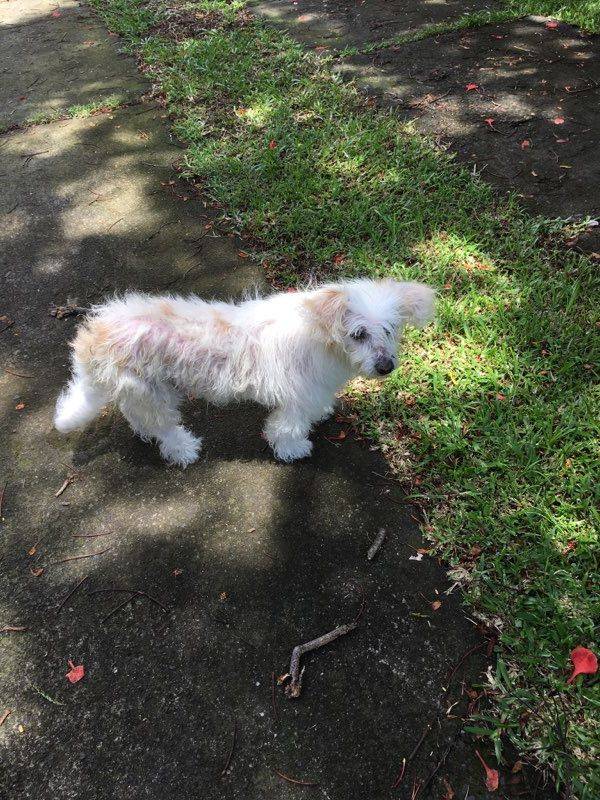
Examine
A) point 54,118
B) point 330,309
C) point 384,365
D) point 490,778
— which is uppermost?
point 54,118

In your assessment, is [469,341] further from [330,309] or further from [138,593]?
[138,593]

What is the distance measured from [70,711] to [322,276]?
10.5 feet

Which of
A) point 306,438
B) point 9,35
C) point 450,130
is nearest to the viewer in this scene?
point 306,438

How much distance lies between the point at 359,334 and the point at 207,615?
1592 millimetres

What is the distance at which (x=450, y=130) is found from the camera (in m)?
4.96

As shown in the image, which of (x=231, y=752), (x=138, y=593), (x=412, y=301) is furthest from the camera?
(x=138, y=593)

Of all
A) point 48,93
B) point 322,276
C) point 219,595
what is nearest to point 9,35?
point 48,93

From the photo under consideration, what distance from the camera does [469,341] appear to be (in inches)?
135

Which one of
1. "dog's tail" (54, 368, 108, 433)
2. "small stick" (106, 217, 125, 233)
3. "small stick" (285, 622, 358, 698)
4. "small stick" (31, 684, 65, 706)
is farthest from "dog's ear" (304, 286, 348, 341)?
"small stick" (106, 217, 125, 233)

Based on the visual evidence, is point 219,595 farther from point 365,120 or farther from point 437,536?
point 365,120

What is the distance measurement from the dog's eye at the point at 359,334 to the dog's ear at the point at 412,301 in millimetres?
235

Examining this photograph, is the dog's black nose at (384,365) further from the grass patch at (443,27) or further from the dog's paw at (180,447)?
the grass patch at (443,27)

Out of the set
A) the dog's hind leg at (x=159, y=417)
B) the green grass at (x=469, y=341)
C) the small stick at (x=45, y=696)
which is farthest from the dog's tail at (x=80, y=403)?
the green grass at (x=469, y=341)

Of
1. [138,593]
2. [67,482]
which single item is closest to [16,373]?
[67,482]
